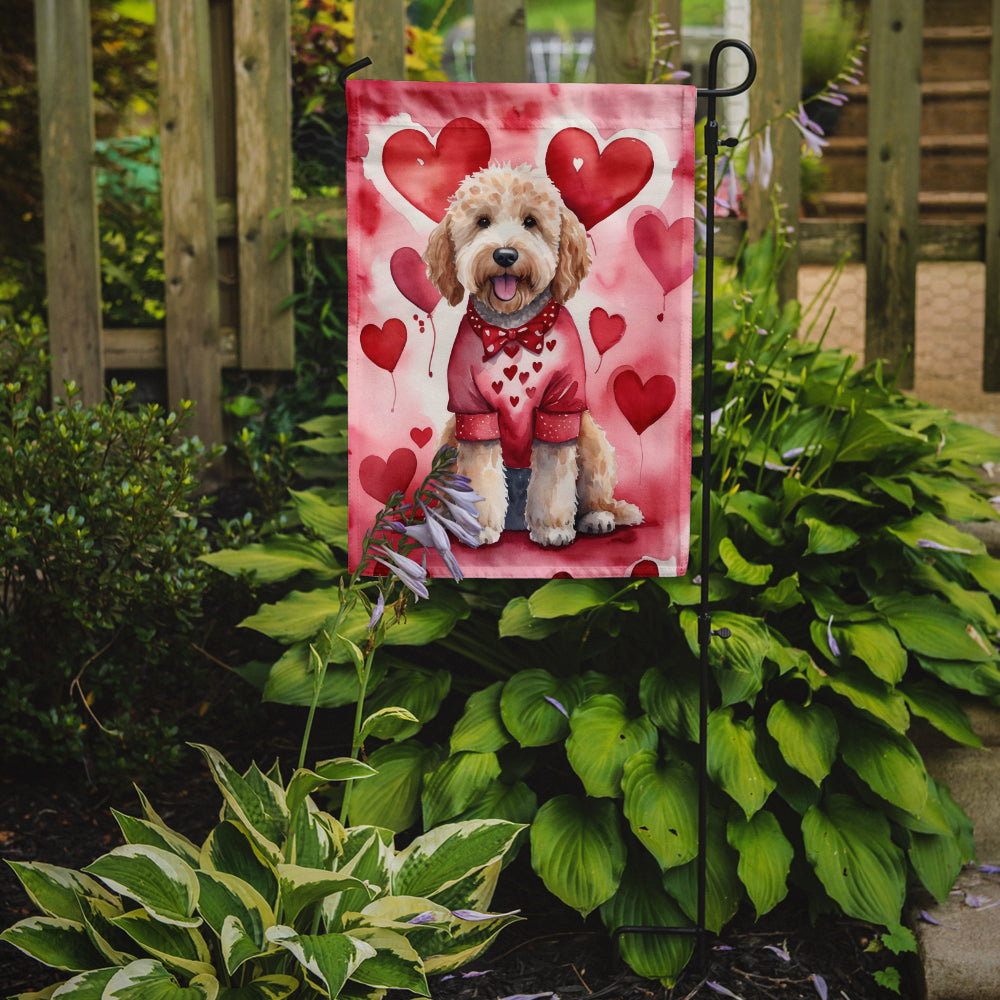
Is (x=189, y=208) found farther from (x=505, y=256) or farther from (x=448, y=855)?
(x=448, y=855)

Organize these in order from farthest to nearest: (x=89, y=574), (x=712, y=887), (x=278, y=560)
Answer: (x=278, y=560)
(x=89, y=574)
(x=712, y=887)

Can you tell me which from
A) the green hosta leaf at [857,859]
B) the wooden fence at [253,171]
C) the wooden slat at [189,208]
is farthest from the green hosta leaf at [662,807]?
the wooden slat at [189,208]

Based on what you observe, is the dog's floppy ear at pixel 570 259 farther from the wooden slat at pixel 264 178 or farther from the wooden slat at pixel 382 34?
the wooden slat at pixel 264 178

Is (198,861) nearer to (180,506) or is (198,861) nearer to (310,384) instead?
(180,506)

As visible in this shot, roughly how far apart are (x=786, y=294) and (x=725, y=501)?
149cm

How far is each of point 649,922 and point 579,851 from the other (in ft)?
0.67

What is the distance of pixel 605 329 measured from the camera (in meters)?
1.80

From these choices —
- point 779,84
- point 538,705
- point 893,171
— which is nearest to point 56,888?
point 538,705

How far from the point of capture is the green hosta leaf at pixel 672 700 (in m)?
1.96

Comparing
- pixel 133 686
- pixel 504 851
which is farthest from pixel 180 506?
pixel 504 851

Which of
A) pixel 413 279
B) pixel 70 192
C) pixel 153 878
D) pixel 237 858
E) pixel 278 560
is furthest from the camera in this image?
pixel 70 192

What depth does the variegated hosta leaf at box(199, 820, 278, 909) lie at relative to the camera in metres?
1.64

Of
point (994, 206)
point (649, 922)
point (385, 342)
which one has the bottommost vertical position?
point (649, 922)

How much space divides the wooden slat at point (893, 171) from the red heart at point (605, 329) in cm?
196
